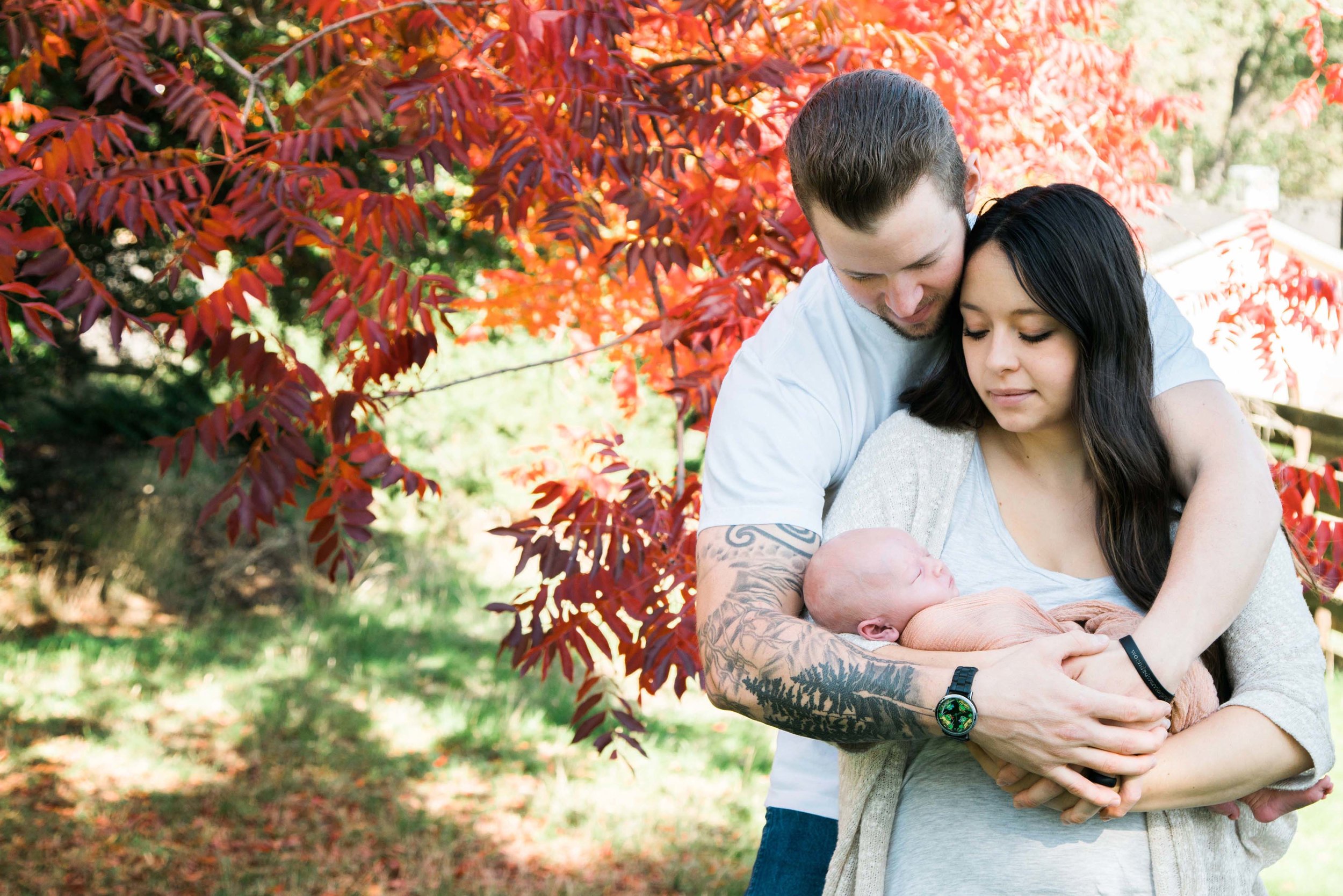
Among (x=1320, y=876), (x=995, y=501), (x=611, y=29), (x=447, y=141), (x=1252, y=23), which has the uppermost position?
(x=1252, y=23)

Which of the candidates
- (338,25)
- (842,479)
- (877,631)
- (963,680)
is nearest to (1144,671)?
(963,680)

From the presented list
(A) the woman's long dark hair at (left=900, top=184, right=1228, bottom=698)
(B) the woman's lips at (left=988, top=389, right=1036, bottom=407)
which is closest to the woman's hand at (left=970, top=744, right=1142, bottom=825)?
(A) the woman's long dark hair at (left=900, top=184, right=1228, bottom=698)

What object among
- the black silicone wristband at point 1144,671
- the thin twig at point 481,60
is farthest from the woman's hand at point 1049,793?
the thin twig at point 481,60

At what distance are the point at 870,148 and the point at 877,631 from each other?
884mm

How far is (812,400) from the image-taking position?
214 centimetres

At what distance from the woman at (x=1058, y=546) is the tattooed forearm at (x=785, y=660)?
177 mm

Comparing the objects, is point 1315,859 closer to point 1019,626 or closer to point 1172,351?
point 1172,351

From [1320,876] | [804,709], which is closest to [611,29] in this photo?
[804,709]

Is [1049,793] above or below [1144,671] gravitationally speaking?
below

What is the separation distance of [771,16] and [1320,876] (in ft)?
13.6

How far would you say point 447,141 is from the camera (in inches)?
115

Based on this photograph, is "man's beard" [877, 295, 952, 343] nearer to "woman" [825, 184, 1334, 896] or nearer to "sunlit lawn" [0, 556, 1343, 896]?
"woman" [825, 184, 1334, 896]

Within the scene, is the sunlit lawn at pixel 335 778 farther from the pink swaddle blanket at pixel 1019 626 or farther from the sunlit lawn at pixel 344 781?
the pink swaddle blanket at pixel 1019 626

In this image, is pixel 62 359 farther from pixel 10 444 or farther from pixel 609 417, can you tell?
pixel 609 417
